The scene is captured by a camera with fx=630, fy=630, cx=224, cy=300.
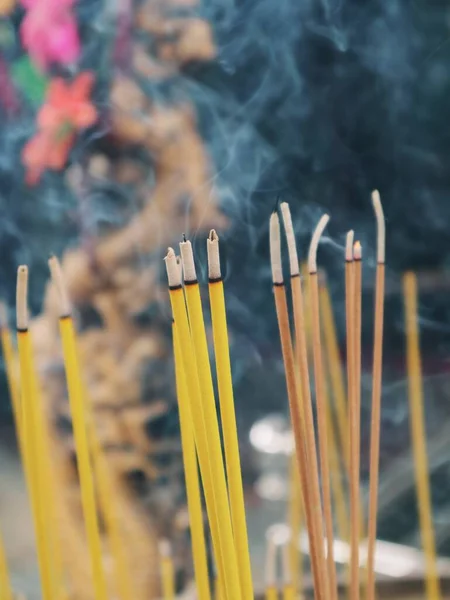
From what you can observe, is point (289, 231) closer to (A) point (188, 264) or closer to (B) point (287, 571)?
(A) point (188, 264)

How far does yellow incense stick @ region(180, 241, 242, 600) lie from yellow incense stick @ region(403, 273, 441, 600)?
0.66 meters

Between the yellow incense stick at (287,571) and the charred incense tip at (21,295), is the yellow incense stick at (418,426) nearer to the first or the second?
the yellow incense stick at (287,571)

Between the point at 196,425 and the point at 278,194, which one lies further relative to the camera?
the point at 278,194

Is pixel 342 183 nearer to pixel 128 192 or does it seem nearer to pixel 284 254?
pixel 284 254

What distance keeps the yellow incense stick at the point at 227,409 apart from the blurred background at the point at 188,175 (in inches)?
19.3

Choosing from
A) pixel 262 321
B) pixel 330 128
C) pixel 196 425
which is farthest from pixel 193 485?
pixel 330 128

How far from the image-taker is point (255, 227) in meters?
0.99

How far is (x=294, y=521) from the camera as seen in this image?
1023 mm

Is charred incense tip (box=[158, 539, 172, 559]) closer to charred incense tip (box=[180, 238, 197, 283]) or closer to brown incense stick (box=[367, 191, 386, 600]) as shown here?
brown incense stick (box=[367, 191, 386, 600])

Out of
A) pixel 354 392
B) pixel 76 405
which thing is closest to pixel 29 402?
pixel 76 405

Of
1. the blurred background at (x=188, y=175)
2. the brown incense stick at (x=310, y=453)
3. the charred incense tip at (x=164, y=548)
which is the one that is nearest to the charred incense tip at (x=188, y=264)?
the brown incense stick at (x=310, y=453)

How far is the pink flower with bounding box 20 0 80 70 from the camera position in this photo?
95 cm

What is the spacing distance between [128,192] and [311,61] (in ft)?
1.15

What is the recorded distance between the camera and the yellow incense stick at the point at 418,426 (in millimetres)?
1039
